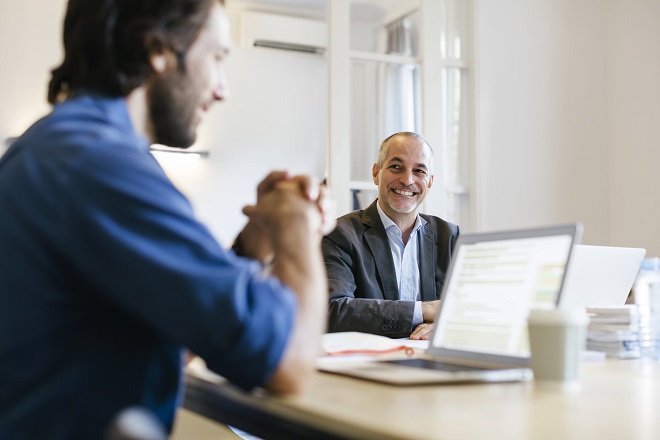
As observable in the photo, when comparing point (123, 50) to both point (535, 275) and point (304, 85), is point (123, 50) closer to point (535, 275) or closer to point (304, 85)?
point (535, 275)

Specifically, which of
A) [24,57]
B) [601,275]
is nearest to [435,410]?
[601,275]

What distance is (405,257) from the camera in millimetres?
2969

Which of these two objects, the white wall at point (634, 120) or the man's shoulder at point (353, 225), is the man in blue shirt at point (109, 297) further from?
the white wall at point (634, 120)

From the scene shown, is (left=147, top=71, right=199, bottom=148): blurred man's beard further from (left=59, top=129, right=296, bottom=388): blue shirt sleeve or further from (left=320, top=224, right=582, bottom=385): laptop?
(left=320, top=224, right=582, bottom=385): laptop

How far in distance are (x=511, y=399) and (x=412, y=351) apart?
1.79 ft

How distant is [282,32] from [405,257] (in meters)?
3.21

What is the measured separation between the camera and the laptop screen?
1308 millimetres

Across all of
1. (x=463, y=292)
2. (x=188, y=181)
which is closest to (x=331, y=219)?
(x=463, y=292)

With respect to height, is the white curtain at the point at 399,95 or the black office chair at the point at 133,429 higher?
the white curtain at the point at 399,95

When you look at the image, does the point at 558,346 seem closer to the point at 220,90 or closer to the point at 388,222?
the point at 220,90

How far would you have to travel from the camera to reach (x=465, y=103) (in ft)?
13.9

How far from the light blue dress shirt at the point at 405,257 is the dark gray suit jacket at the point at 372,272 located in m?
0.03

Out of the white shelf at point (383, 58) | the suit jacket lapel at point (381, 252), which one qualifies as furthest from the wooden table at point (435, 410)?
the white shelf at point (383, 58)

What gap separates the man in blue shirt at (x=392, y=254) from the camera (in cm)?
249
